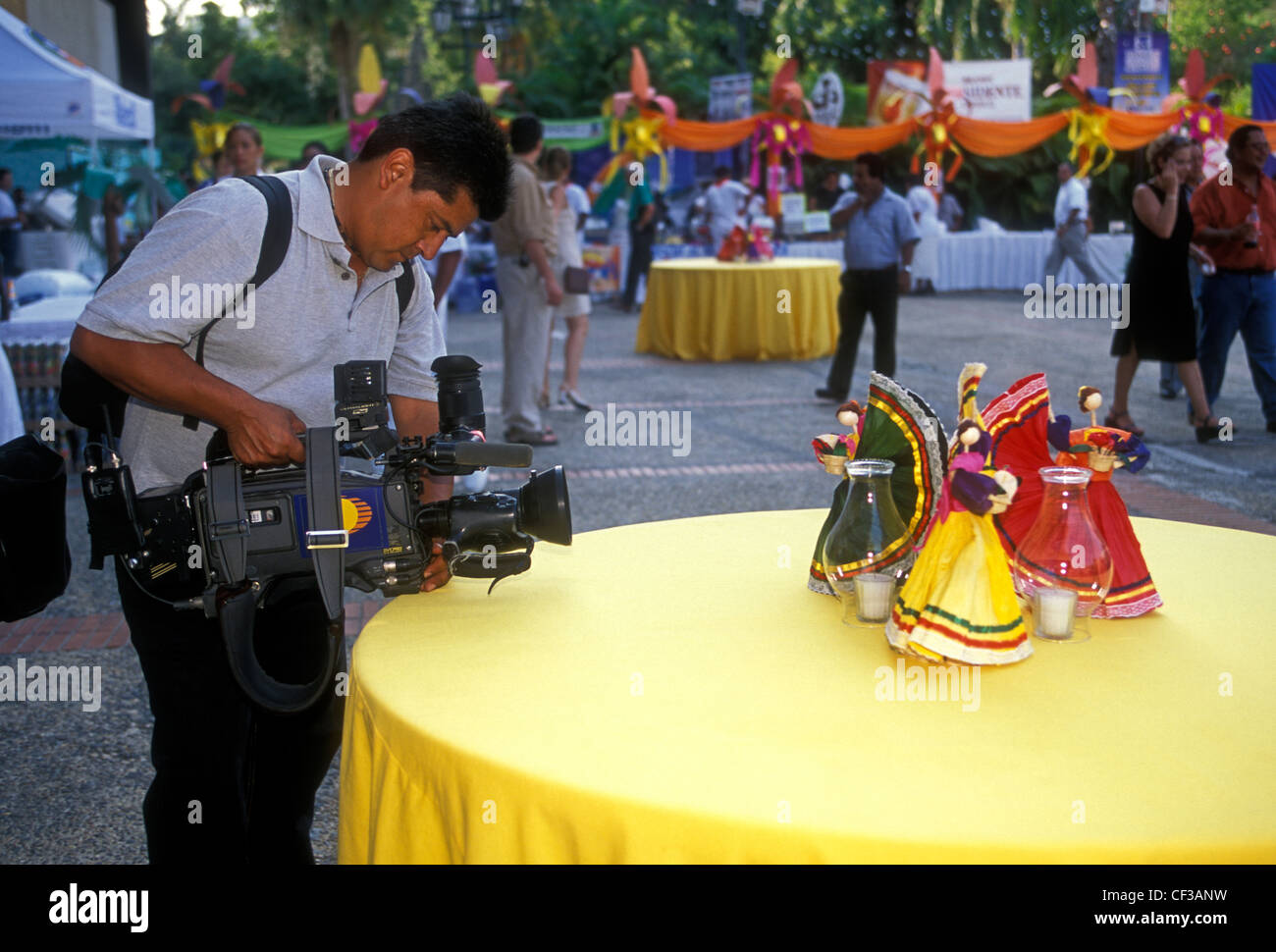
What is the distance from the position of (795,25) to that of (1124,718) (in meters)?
34.9

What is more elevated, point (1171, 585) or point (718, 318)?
point (1171, 585)

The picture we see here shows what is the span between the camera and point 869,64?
67.2ft

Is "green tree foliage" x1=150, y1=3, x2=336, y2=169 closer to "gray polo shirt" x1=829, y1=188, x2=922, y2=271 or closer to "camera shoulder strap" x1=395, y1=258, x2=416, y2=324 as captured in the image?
"gray polo shirt" x1=829, y1=188, x2=922, y2=271

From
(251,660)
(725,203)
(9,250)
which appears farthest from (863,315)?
(9,250)

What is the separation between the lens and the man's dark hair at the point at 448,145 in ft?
6.15

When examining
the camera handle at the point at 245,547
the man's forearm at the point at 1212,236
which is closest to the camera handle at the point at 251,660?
the camera handle at the point at 245,547

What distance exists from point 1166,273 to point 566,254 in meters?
3.71

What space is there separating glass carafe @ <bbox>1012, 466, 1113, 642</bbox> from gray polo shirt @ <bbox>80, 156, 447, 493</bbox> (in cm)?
115

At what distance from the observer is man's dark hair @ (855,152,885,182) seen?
8.49 meters

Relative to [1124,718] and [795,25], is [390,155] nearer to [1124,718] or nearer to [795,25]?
[1124,718]

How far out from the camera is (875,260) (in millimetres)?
8523

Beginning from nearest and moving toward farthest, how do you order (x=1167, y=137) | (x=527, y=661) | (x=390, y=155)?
→ 1. (x=527, y=661)
2. (x=390, y=155)
3. (x=1167, y=137)

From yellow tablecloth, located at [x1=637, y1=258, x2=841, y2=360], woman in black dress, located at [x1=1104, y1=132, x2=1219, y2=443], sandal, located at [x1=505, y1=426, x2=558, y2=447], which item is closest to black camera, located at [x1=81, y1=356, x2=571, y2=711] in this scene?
sandal, located at [x1=505, y1=426, x2=558, y2=447]
